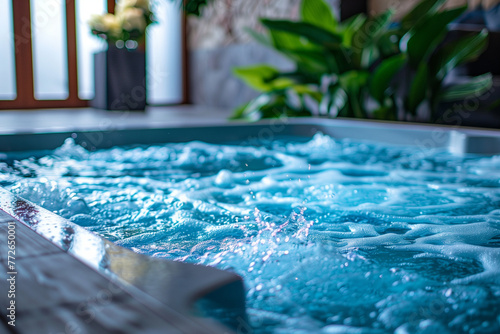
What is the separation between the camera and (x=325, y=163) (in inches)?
82.7

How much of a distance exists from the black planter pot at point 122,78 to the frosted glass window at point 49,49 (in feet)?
2.64

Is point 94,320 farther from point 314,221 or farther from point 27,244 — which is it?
point 314,221

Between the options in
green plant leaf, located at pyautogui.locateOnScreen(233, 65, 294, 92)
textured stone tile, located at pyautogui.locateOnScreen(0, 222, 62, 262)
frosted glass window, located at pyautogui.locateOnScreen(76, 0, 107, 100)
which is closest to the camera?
textured stone tile, located at pyautogui.locateOnScreen(0, 222, 62, 262)

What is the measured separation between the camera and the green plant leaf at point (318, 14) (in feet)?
9.77

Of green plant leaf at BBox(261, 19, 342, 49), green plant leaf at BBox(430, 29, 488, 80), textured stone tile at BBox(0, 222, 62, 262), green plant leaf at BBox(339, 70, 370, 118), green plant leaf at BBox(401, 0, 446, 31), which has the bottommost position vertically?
textured stone tile at BBox(0, 222, 62, 262)

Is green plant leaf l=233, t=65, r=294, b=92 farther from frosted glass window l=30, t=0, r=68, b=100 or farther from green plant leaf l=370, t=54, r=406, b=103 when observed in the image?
frosted glass window l=30, t=0, r=68, b=100

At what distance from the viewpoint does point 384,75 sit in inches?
105

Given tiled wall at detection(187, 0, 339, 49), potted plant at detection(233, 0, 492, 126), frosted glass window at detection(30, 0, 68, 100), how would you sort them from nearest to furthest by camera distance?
1. potted plant at detection(233, 0, 492, 126)
2. tiled wall at detection(187, 0, 339, 49)
3. frosted glass window at detection(30, 0, 68, 100)

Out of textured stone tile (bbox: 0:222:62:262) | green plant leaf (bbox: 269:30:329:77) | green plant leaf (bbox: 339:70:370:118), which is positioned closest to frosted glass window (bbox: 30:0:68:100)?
green plant leaf (bbox: 269:30:329:77)

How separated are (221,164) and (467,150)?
96 centimetres

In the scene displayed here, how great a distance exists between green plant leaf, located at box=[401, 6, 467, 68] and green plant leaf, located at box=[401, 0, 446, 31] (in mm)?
45

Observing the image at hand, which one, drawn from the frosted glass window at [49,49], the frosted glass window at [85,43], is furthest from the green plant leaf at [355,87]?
the frosted glass window at [49,49]

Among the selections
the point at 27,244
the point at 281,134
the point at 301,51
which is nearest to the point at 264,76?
the point at 301,51

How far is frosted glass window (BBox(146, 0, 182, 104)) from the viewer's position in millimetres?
5102
